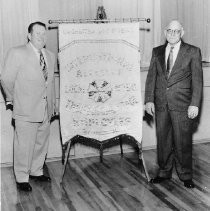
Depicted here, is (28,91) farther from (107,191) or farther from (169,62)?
(169,62)

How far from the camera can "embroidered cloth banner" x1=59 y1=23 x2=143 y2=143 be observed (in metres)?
3.79

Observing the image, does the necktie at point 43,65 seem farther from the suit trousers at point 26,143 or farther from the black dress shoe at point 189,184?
the black dress shoe at point 189,184

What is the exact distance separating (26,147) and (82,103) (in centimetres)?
70

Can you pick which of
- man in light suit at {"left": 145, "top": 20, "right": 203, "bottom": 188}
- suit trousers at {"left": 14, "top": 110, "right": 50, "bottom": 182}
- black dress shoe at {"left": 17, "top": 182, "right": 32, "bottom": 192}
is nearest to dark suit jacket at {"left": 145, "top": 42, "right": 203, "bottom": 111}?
man in light suit at {"left": 145, "top": 20, "right": 203, "bottom": 188}

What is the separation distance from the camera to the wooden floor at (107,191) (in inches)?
128

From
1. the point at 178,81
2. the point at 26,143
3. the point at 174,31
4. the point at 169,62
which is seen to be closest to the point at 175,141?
the point at 178,81

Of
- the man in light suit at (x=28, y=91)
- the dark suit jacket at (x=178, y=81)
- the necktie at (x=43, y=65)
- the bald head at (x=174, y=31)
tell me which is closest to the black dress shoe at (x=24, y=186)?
the man in light suit at (x=28, y=91)

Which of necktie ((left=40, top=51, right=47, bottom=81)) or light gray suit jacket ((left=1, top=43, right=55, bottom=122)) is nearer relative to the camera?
light gray suit jacket ((left=1, top=43, right=55, bottom=122))

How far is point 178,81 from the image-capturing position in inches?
138

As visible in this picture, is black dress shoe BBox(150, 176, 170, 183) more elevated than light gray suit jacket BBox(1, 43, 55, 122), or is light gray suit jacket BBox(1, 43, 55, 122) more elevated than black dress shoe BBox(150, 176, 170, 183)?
light gray suit jacket BBox(1, 43, 55, 122)

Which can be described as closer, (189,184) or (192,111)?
(192,111)

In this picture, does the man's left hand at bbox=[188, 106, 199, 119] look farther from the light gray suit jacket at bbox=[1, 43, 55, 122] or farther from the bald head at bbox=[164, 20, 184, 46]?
the light gray suit jacket at bbox=[1, 43, 55, 122]

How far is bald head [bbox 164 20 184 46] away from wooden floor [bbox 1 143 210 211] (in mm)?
1387

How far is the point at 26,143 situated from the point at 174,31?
174 cm
